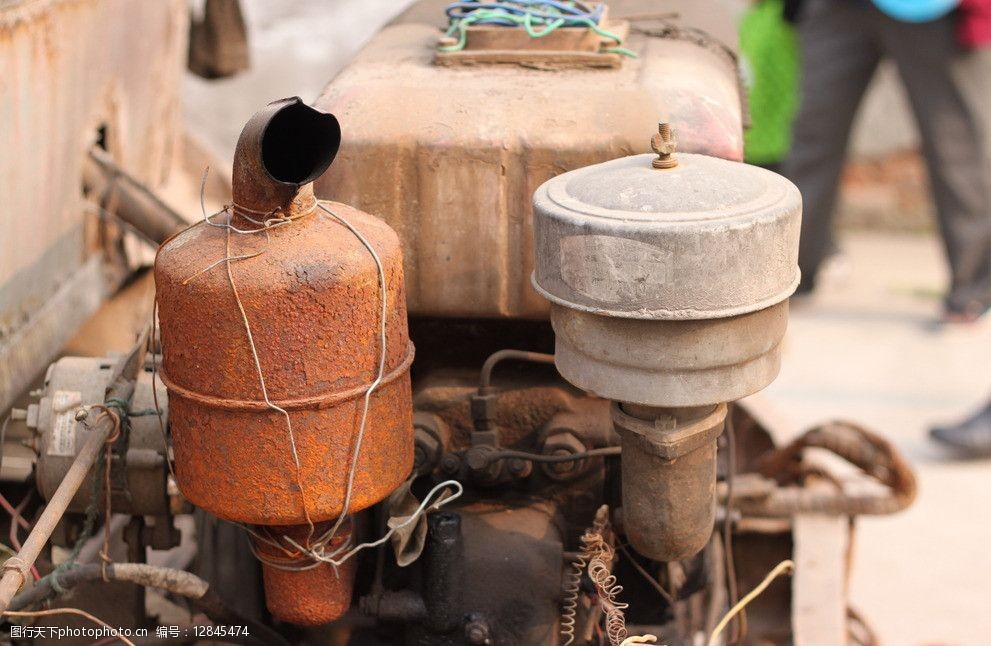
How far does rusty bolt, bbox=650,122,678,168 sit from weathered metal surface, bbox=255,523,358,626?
0.81m

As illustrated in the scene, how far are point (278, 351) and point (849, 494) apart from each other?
1608mm

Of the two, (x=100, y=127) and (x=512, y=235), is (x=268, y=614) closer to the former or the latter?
(x=512, y=235)

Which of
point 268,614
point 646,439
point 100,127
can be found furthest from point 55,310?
point 646,439

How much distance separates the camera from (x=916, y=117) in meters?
5.38

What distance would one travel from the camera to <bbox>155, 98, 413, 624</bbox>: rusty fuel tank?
186cm

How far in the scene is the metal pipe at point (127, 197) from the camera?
11.3 feet

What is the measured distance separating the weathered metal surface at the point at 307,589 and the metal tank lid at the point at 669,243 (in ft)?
2.05

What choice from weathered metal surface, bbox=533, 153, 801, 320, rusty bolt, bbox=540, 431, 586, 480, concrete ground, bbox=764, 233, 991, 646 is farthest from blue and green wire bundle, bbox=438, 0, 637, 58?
concrete ground, bbox=764, 233, 991, 646

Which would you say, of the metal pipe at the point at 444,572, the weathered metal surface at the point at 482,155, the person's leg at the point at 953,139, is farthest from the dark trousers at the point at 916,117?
the metal pipe at the point at 444,572

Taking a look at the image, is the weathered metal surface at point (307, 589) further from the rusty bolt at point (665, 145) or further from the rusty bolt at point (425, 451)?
the rusty bolt at point (665, 145)

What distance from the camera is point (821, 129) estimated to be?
18.6ft

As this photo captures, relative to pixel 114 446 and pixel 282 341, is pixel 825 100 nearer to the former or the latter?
pixel 114 446

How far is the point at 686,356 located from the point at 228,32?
302 centimetres

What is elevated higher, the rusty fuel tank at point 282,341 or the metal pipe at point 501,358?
the rusty fuel tank at point 282,341
